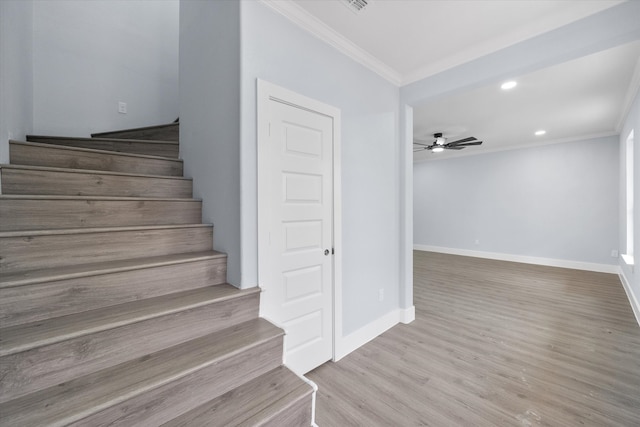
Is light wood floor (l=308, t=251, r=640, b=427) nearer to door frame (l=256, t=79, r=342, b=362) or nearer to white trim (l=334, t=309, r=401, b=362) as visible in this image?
white trim (l=334, t=309, r=401, b=362)

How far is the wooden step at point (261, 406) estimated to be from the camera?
47.4 inches

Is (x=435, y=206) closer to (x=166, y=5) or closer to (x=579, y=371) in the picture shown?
(x=579, y=371)

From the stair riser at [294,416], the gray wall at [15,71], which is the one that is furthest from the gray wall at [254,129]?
the gray wall at [15,71]

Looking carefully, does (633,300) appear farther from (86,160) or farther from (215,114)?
(86,160)

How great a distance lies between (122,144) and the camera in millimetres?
2582

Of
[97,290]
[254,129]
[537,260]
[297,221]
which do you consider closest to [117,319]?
[97,290]

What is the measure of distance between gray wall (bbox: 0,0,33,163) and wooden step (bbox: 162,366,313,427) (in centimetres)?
207

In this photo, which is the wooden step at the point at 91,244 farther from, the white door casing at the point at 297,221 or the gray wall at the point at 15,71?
the gray wall at the point at 15,71

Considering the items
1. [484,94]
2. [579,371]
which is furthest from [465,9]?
[579,371]

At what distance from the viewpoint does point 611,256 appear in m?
5.25

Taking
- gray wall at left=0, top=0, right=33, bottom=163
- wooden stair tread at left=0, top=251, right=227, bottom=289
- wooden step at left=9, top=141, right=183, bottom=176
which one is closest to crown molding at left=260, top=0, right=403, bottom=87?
wooden step at left=9, top=141, right=183, bottom=176

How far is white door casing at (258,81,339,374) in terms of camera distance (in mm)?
1859

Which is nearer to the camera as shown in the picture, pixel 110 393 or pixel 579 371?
pixel 110 393

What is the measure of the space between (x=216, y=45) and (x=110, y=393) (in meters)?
2.24
